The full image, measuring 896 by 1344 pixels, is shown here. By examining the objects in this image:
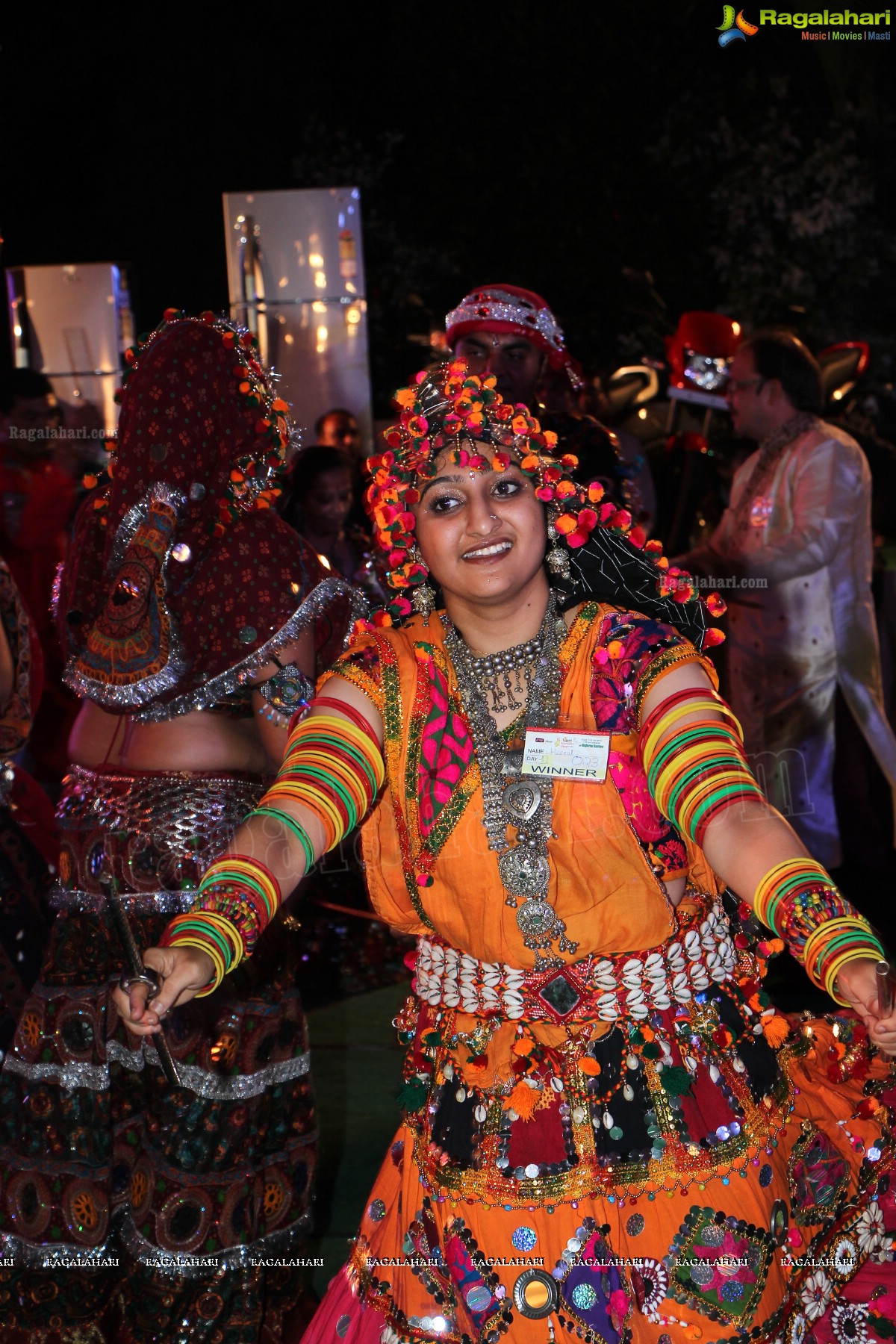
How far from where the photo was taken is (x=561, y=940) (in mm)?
2039

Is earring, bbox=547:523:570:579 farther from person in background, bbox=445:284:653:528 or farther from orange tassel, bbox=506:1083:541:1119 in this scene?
person in background, bbox=445:284:653:528

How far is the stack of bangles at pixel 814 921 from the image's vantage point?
170 cm

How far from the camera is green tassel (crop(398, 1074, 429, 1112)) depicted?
84.8 inches

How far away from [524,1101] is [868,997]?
1.93ft

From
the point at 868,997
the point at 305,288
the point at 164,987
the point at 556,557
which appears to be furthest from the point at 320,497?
the point at 868,997

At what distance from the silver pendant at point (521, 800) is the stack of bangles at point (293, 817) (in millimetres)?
201

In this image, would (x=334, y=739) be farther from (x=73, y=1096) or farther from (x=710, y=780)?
(x=73, y=1096)

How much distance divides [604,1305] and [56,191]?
1157 cm

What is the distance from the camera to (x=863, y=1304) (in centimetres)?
219

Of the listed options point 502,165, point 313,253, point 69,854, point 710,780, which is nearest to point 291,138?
point 502,165

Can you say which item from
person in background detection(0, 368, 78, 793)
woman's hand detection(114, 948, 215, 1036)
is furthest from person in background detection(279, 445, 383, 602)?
woman's hand detection(114, 948, 215, 1036)

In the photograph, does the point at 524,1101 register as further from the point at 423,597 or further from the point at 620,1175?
the point at 423,597

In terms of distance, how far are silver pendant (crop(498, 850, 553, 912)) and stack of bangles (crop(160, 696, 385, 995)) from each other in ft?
0.77

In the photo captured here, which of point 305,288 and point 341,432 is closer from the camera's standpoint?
point 341,432
